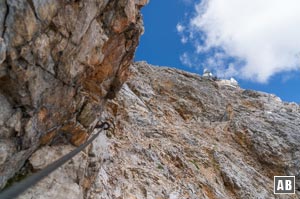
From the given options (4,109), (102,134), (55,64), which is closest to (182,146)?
(102,134)

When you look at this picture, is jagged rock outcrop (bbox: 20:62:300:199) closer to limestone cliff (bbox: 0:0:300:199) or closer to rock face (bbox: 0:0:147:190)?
limestone cliff (bbox: 0:0:300:199)

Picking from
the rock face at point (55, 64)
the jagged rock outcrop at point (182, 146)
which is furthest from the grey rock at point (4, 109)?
the jagged rock outcrop at point (182, 146)

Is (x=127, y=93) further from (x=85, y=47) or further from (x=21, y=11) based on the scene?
(x=21, y=11)

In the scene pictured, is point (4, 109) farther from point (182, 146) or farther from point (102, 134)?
point (182, 146)

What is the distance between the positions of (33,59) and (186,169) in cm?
1116

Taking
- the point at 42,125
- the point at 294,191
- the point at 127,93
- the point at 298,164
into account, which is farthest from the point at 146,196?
the point at 298,164

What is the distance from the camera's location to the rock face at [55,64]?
6.38 m

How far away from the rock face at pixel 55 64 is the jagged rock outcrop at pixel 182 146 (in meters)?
1.04

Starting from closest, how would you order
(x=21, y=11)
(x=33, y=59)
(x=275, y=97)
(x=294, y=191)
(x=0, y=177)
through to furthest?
(x=21, y=11) → (x=33, y=59) → (x=0, y=177) → (x=294, y=191) → (x=275, y=97)

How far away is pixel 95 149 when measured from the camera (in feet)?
37.1

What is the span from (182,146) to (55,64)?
1248 centimetres

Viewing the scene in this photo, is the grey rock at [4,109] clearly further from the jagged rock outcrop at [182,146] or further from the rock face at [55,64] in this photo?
the jagged rock outcrop at [182,146]

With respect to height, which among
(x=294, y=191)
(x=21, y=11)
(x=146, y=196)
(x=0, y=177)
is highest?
(x=294, y=191)

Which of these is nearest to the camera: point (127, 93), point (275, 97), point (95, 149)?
point (95, 149)
